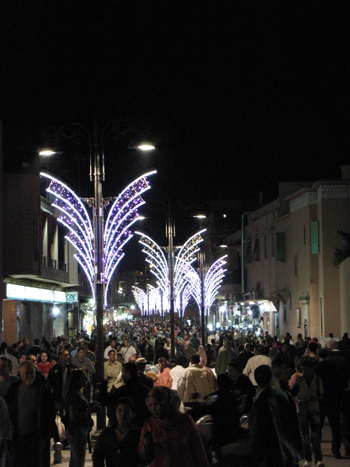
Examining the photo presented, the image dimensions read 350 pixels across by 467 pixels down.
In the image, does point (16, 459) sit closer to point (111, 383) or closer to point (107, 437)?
point (107, 437)

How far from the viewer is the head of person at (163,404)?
19.6 feet

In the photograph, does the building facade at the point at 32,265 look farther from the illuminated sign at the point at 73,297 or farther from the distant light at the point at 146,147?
the distant light at the point at 146,147

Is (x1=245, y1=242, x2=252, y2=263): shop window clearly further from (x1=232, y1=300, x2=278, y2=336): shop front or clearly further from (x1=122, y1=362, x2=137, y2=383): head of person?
(x1=122, y1=362, x2=137, y2=383): head of person

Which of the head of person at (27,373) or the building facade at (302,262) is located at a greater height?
the building facade at (302,262)

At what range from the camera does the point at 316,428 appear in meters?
11.6

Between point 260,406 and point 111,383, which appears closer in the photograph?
point 260,406

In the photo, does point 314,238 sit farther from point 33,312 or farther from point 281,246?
point 33,312

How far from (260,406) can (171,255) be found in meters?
21.7

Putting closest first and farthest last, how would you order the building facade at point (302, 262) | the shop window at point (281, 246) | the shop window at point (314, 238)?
1. the building facade at point (302, 262)
2. the shop window at point (314, 238)
3. the shop window at point (281, 246)

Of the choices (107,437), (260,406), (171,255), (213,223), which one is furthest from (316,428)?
(213,223)

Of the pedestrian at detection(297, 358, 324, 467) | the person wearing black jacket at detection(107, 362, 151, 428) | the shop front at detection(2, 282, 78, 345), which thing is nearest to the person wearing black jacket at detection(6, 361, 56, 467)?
the person wearing black jacket at detection(107, 362, 151, 428)

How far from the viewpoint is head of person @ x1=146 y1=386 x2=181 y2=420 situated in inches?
236

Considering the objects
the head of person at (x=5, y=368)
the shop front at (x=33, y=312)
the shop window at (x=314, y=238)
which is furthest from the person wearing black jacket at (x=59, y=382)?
the shop window at (x=314, y=238)

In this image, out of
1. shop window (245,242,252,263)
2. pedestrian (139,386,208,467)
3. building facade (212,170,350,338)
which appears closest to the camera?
pedestrian (139,386,208,467)
